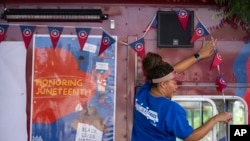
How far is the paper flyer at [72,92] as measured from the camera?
430 centimetres

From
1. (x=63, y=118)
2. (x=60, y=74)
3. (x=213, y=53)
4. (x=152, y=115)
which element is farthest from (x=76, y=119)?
(x=213, y=53)

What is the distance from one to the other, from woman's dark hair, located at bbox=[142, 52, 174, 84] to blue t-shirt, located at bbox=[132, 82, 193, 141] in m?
0.15

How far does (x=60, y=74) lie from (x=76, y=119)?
0.40 meters

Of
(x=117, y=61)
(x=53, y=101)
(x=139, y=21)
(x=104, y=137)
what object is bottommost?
(x=104, y=137)

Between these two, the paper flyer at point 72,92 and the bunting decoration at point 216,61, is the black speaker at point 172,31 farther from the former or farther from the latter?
the paper flyer at point 72,92

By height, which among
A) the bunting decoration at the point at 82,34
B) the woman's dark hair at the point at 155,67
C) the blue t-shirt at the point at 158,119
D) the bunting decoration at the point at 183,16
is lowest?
the blue t-shirt at the point at 158,119

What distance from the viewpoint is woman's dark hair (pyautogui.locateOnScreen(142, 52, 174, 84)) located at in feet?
12.0

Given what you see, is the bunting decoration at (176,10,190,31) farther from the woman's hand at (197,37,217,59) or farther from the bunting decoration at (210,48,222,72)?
the bunting decoration at (210,48,222,72)

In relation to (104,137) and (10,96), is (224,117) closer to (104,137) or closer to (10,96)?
(104,137)

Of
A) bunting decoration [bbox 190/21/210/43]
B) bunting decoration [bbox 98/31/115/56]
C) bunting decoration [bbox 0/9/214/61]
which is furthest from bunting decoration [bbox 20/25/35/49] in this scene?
bunting decoration [bbox 190/21/210/43]

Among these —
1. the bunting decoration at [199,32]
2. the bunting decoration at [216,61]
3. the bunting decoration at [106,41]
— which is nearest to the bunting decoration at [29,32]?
the bunting decoration at [106,41]

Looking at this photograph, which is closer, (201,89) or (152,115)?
(152,115)

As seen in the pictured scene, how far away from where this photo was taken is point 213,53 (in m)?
4.38

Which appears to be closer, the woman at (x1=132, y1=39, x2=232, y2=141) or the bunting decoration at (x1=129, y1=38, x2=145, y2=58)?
the woman at (x1=132, y1=39, x2=232, y2=141)
